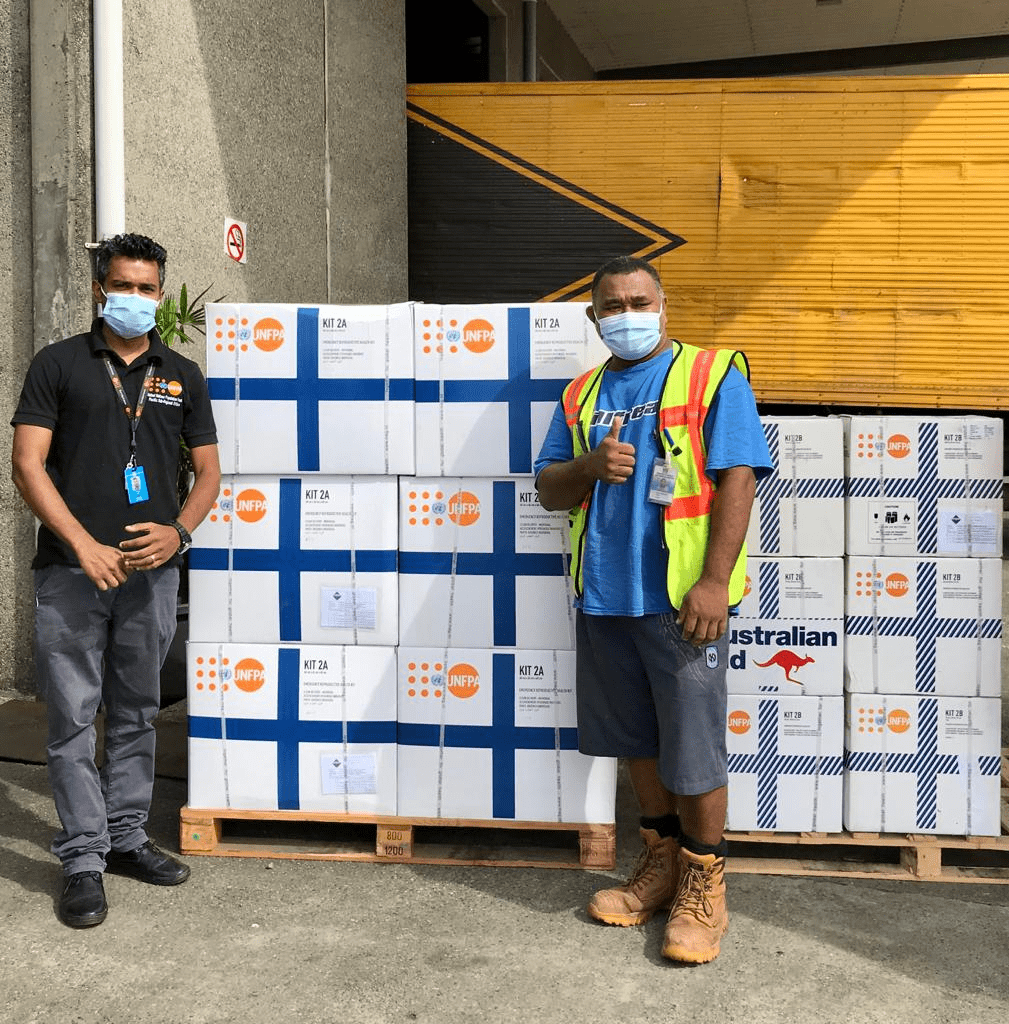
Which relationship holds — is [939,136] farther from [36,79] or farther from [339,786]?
[339,786]

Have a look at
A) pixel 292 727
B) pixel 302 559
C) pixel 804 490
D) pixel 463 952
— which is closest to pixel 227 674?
pixel 292 727

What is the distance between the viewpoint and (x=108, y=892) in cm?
337

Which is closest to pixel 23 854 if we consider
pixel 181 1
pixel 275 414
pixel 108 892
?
→ pixel 108 892

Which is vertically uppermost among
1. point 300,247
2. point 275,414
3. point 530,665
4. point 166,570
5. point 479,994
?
point 300,247

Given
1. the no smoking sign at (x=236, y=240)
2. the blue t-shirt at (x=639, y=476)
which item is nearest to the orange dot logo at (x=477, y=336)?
the blue t-shirt at (x=639, y=476)

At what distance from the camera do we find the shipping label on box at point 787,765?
3658 millimetres

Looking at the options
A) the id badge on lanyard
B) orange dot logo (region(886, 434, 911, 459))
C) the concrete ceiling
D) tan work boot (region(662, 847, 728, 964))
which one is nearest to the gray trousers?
the id badge on lanyard

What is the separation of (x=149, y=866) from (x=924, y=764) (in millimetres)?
2576

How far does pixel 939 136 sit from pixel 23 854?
8427 mm

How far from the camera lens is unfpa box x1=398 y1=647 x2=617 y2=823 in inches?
142

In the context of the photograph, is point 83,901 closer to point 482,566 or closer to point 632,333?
point 482,566

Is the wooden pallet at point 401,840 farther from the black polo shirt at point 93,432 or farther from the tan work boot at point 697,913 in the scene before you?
the black polo shirt at point 93,432

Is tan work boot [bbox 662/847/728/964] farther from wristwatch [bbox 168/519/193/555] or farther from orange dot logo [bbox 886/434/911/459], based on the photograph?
wristwatch [bbox 168/519/193/555]

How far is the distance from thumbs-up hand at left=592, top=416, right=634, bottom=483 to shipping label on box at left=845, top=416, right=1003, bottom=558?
1.07 metres
